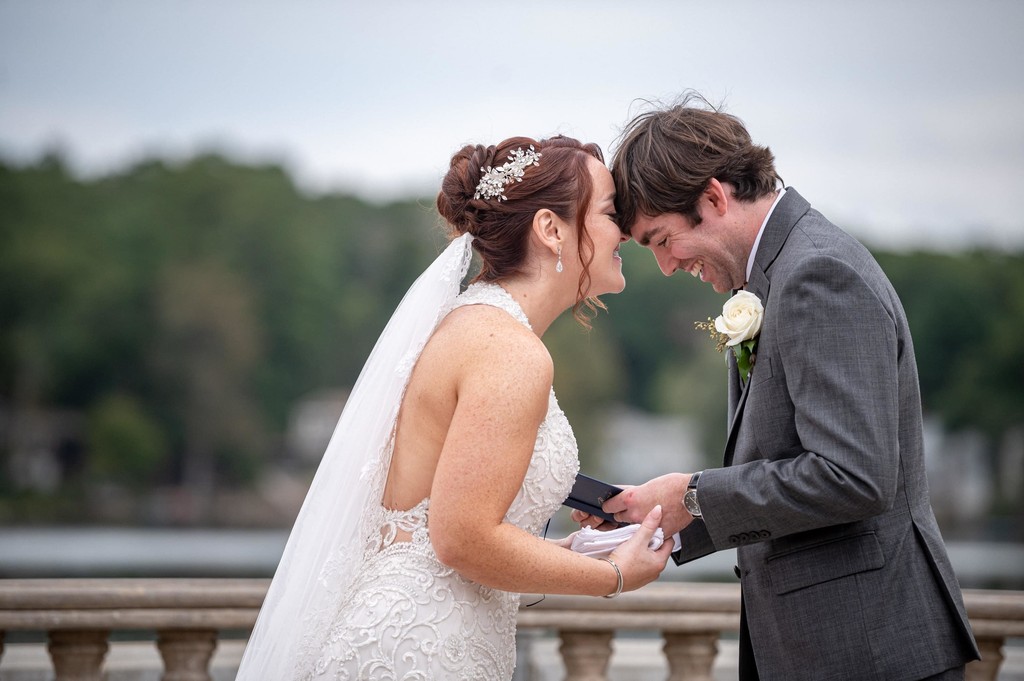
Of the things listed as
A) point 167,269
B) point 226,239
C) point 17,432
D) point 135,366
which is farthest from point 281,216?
point 17,432

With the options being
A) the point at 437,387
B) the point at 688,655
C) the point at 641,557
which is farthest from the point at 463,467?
the point at 688,655

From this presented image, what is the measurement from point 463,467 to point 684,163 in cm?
127

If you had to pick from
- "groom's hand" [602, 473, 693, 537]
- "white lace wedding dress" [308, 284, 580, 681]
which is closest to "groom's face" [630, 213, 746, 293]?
"white lace wedding dress" [308, 284, 580, 681]

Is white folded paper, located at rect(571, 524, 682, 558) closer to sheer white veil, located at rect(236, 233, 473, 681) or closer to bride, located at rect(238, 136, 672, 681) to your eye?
bride, located at rect(238, 136, 672, 681)

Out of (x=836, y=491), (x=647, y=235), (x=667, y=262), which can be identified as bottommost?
(x=836, y=491)

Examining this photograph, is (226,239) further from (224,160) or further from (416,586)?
(416,586)

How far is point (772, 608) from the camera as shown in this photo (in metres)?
3.30

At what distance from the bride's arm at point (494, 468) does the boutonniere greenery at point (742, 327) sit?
61 centimetres

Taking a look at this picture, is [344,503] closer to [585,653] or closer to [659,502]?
[659,502]

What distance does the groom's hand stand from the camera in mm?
3412

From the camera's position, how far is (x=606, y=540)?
3.51 m

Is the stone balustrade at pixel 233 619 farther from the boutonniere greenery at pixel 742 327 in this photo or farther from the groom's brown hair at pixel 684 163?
the groom's brown hair at pixel 684 163

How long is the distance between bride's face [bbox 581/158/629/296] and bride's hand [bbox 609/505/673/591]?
0.75 meters

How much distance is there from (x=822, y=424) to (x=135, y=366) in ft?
206
